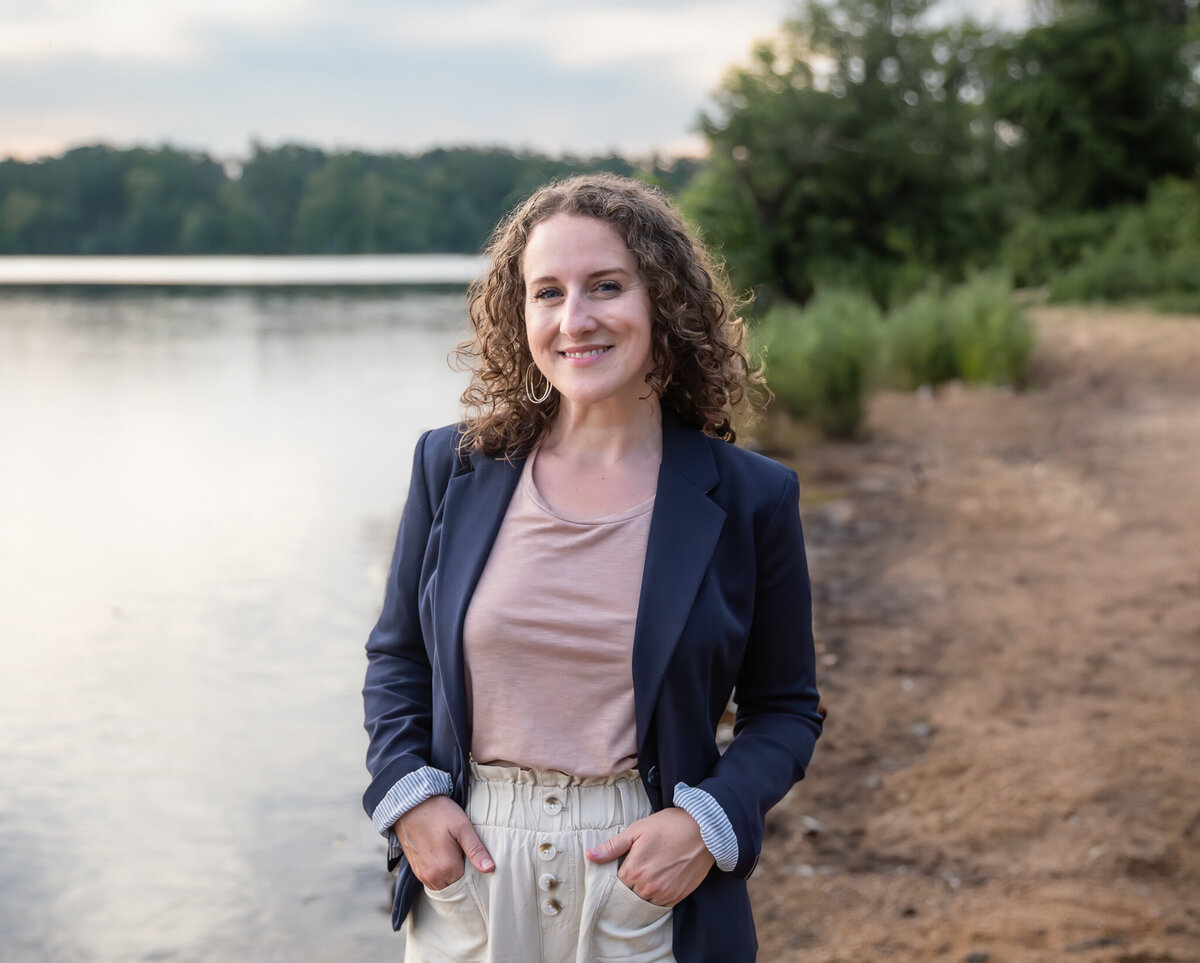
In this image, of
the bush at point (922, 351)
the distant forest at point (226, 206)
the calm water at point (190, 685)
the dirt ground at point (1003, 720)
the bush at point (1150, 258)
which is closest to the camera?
the dirt ground at point (1003, 720)

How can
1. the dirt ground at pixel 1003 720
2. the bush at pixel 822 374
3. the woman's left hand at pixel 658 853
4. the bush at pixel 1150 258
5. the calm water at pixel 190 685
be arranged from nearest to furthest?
the woman's left hand at pixel 658 853, the dirt ground at pixel 1003 720, the calm water at pixel 190 685, the bush at pixel 822 374, the bush at pixel 1150 258

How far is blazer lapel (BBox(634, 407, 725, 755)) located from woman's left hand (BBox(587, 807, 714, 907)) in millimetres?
109

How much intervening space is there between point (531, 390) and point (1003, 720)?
13.5ft

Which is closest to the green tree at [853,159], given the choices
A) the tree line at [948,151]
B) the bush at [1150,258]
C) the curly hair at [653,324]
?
the tree line at [948,151]

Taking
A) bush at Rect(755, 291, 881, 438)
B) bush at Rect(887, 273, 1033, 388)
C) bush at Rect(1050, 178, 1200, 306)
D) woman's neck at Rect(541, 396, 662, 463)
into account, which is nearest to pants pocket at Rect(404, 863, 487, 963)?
woman's neck at Rect(541, 396, 662, 463)

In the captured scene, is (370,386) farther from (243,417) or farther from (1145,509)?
(1145,509)

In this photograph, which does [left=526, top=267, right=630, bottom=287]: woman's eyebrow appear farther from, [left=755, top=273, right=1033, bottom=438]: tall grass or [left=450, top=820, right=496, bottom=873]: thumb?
[left=755, top=273, right=1033, bottom=438]: tall grass

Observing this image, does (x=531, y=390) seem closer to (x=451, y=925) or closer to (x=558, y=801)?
(x=558, y=801)

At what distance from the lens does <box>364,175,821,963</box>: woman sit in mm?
1810

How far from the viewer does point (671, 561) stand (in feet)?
5.99

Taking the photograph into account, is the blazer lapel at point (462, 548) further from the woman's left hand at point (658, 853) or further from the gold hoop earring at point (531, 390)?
the woman's left hand at point (658, 853)

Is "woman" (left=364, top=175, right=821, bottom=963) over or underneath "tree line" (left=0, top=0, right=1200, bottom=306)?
underneath

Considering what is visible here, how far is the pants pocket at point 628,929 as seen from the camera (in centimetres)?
180

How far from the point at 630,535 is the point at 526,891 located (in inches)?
21.7
